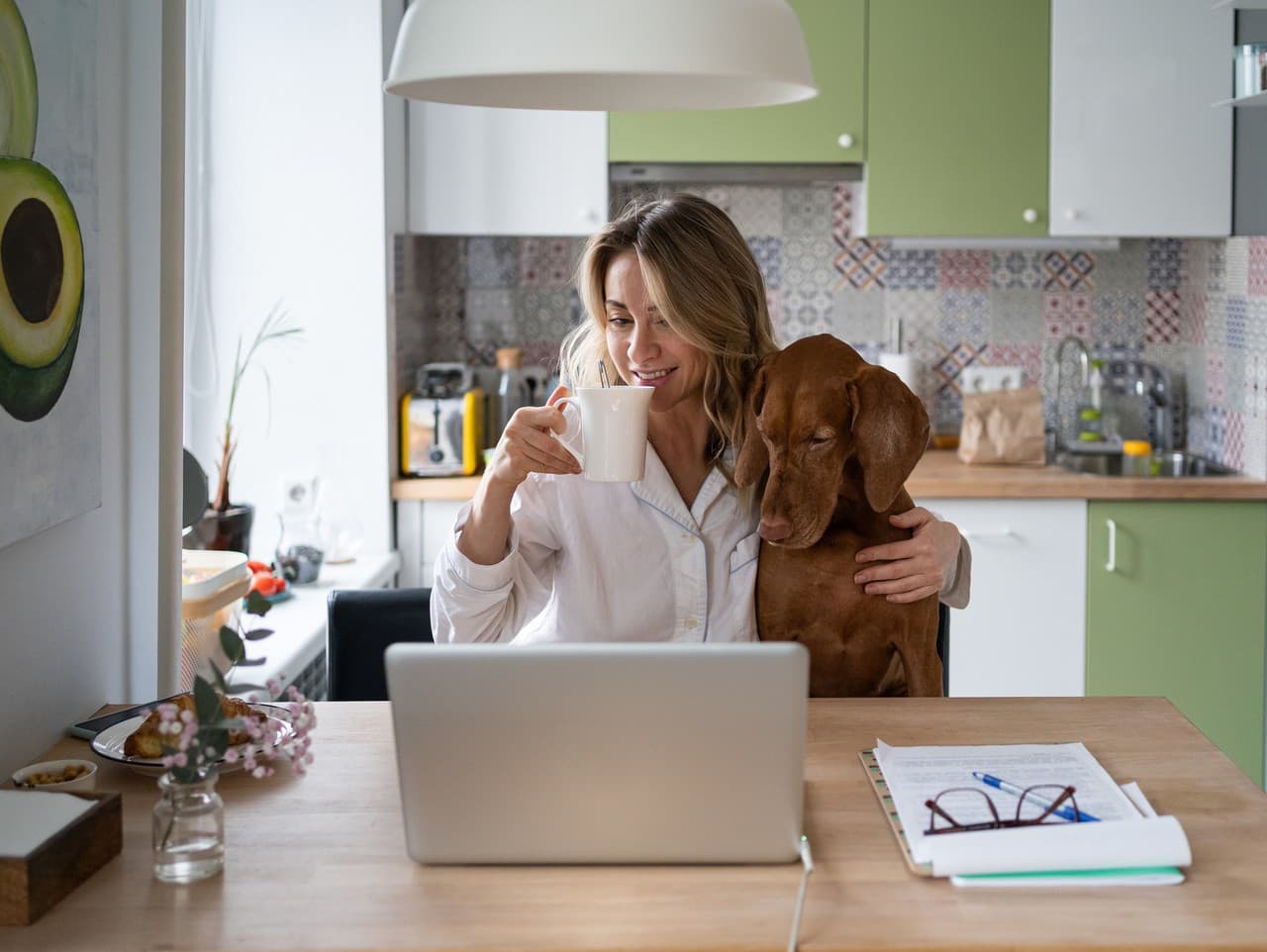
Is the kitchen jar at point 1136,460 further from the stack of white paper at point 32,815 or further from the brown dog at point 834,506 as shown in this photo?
the stack of white paper at point 32,815

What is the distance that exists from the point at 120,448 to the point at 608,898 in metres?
0.94

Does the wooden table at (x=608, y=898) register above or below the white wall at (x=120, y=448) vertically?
below

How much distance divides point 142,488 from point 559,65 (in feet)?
3.11

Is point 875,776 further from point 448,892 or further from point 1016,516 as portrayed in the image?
point 1016,516

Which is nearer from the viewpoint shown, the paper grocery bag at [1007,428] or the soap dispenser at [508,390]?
the paper grocery bag at [1007,428]

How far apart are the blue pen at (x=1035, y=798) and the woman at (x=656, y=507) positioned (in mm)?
553

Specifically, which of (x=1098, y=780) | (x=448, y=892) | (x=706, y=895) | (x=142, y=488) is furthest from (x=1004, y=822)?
(x=142, y=488)

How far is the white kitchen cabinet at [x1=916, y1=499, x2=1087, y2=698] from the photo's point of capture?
128 inches

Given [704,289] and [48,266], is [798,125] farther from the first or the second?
[48,266]

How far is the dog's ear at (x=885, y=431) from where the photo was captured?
1670 mm

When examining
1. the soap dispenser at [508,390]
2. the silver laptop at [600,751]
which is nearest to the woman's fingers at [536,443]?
the silver laptop at [600,751]

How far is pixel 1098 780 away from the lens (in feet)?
4.30

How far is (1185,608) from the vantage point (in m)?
3.29

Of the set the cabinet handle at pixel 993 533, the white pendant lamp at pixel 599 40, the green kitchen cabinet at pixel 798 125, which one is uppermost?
the green kitchen cabinet at pixel 798 125
